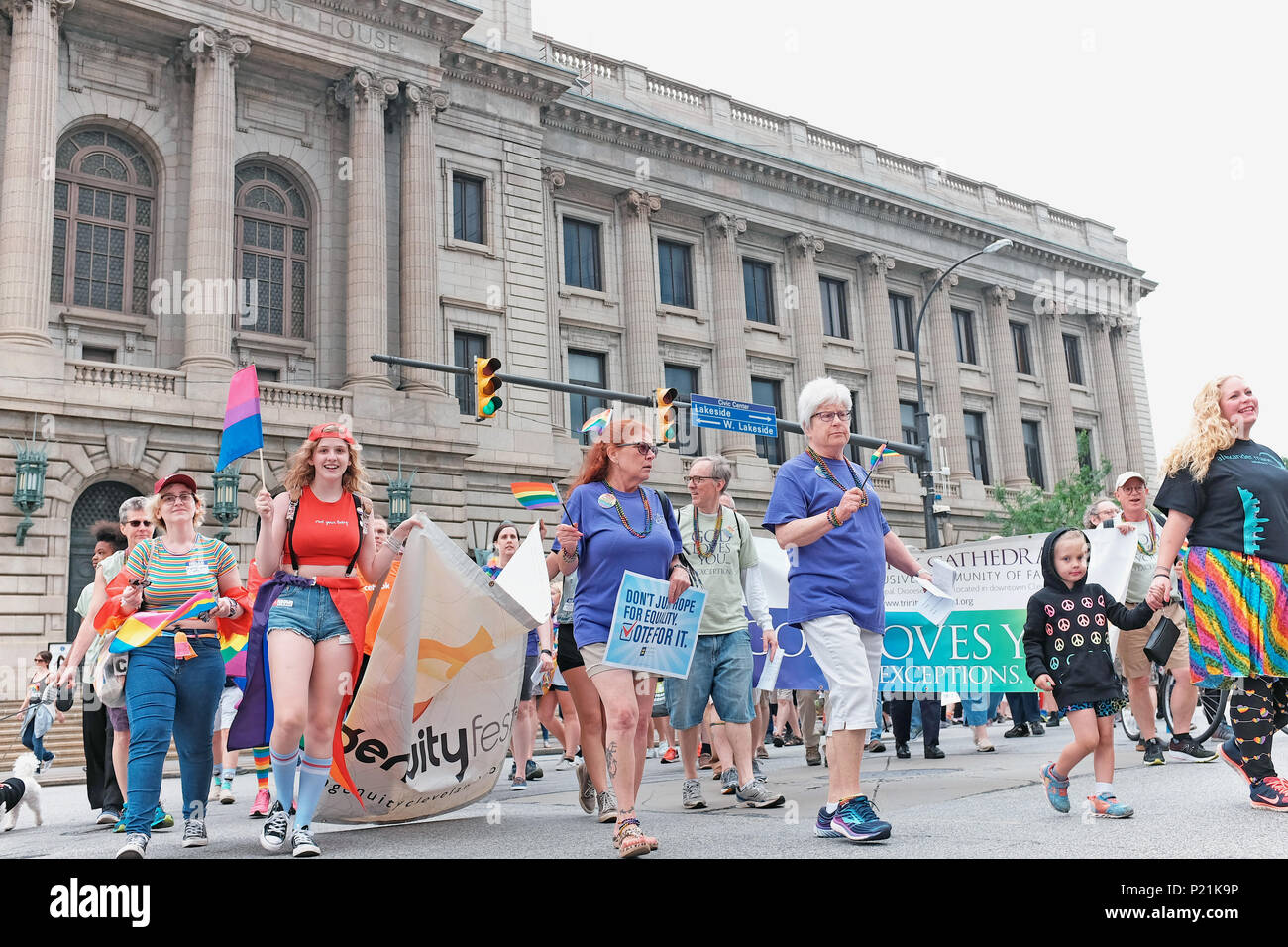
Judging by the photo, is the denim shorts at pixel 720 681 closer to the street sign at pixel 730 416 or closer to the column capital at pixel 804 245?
the street sign at pixel 730 416

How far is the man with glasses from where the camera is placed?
7.38 meters

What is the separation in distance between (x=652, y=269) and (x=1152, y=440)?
88.5ft

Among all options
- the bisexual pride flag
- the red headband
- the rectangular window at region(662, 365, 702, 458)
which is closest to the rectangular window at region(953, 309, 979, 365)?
the rectangular window at region(662, 365, 702, 458)

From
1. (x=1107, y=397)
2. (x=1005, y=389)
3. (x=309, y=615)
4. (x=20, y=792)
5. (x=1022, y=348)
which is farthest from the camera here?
(x=1107, y=397)

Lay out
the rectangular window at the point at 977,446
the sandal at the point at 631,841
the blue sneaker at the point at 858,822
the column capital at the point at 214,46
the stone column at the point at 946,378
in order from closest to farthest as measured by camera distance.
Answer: the sandal at the point at 631,841, the blue sneaker at the point at 858,822, the column capital at the point at 214,46, the stone column at the point at 946,378, the rectangular window at the point at 977,446

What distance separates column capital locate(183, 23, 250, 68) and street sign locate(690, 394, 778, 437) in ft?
45.5

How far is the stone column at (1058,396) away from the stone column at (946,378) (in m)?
5.22

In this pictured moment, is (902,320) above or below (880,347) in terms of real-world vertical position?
above

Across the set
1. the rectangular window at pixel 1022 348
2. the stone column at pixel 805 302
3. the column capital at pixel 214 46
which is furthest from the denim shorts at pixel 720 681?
the rectangular window at pixel 1022 348

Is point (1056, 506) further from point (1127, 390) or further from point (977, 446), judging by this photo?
point (1127, 390)

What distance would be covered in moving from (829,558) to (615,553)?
1.06 m

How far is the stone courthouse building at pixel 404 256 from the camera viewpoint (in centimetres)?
Result: 2250

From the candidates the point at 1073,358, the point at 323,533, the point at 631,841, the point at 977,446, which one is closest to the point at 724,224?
the point at 977,446

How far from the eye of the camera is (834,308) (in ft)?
130
